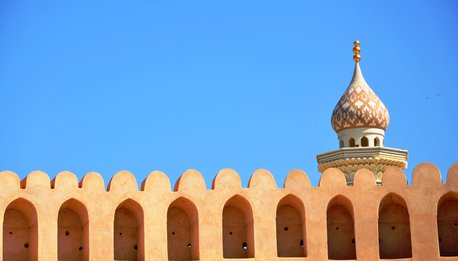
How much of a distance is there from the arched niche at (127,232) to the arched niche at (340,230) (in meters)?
3.58

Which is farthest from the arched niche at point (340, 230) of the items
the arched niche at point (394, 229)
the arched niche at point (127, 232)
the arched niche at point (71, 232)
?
the arched niche at point (71, 232)

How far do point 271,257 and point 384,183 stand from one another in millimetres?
2589

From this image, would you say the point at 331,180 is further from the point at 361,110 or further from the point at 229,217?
the point at 361,110

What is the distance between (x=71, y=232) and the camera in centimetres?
2398

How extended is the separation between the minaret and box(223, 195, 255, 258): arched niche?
9.04m

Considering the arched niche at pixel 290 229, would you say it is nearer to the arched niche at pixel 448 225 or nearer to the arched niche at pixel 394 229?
the arched niche at pixel 394 229

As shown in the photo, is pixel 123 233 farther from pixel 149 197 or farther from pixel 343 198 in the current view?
pixel 343 198

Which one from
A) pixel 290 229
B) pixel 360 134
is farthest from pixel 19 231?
pixel 360 134

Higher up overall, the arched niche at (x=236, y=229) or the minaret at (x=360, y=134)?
the minaret at (x=360, y=134)

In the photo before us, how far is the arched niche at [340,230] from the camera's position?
25047 mm

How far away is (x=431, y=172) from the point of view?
24953 mm

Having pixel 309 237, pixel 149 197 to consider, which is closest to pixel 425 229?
pixel 309 237

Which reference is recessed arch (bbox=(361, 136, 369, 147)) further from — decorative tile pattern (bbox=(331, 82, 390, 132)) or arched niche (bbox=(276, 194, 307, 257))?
arched niche (bbox=(276, 194, 307, 257))

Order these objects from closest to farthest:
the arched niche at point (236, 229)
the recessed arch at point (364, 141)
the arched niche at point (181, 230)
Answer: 1. the arched niche at point (181, 230)
2. the arched niche at point (236, 229)
3. the recessed arch at point (364, 141)
